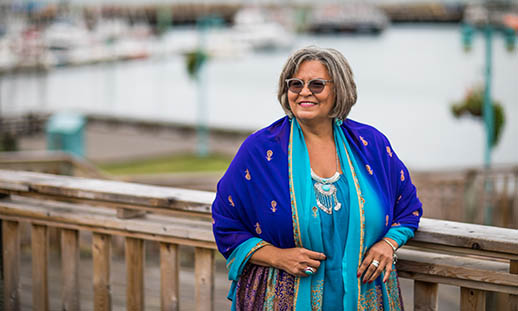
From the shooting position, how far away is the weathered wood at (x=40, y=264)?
2428mm

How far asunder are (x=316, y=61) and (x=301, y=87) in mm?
78

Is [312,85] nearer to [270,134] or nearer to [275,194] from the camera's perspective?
[270,134]

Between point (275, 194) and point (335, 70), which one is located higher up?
point (335, 70)

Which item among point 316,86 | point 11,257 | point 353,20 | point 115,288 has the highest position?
point 353,20

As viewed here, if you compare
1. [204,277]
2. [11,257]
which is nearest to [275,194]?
[204,277]

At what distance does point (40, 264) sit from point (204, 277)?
24.6 inches

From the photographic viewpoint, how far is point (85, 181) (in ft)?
7.99

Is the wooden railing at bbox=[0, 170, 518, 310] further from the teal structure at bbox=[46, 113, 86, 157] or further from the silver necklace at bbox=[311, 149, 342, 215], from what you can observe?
the teal structure at bbox=[46, 113, 86, 157]

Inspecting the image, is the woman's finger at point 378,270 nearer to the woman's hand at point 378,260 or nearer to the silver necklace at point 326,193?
the woman's hand at point 378,260

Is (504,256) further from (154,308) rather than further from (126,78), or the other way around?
(126,78)

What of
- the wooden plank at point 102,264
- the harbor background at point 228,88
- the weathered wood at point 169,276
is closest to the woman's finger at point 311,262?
the weathered wood at point 169,276

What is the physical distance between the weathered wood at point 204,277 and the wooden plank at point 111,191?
15cm

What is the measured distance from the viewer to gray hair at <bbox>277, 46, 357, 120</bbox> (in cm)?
185

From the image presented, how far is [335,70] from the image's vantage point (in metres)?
1.85
